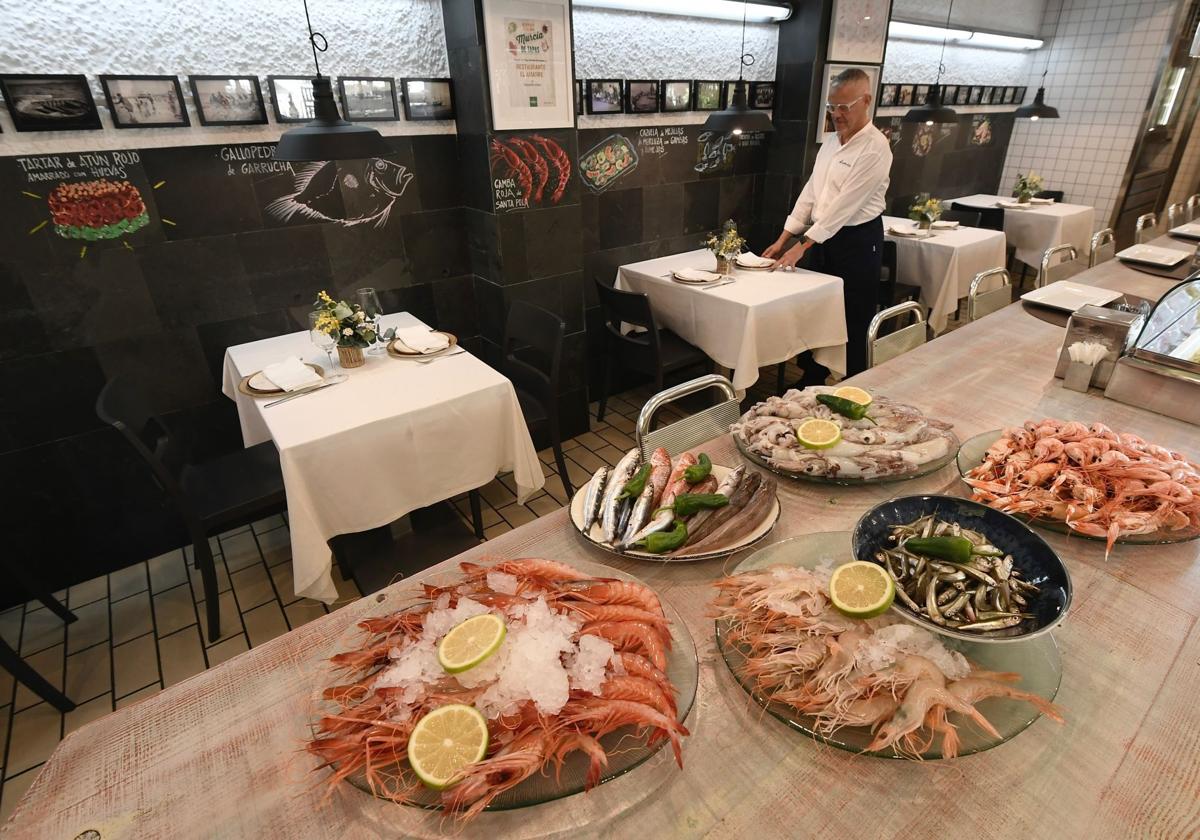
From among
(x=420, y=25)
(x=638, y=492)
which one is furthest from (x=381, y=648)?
(x=420, y=25)

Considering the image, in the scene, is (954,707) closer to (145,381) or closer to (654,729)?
(654,729)

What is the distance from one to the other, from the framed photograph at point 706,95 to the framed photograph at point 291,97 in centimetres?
238

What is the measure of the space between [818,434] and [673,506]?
47cm

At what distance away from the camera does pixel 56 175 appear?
2205 millimetres

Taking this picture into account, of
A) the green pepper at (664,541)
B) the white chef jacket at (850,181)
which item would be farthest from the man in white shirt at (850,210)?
the green pepper at (664,541)

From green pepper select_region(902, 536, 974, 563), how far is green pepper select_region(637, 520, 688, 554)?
405mm

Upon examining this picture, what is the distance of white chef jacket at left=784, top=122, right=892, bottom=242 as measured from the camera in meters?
3.29

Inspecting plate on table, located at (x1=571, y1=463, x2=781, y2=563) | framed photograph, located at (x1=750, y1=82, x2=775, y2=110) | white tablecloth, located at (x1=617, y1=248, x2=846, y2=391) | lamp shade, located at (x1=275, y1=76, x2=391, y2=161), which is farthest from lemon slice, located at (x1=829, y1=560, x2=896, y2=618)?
framed photograph, located at (x1=750, y1=82, x2=775, y2=110)

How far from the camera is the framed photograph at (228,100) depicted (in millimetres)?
2393

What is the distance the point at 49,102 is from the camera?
7.00ft

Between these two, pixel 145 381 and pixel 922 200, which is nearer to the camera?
pixel 145 381

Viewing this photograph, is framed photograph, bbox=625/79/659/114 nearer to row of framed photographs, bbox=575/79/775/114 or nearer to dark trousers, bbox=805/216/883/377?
row of framed photographs, bbox=575/79/775/114

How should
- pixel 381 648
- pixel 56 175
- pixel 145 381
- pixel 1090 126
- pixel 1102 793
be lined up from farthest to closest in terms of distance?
pixel 1090 126 < pixel 145 381 < pixel 56 175 < pixel 381 648 < pixel 1102 793

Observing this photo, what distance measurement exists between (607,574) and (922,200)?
15.1 feet
